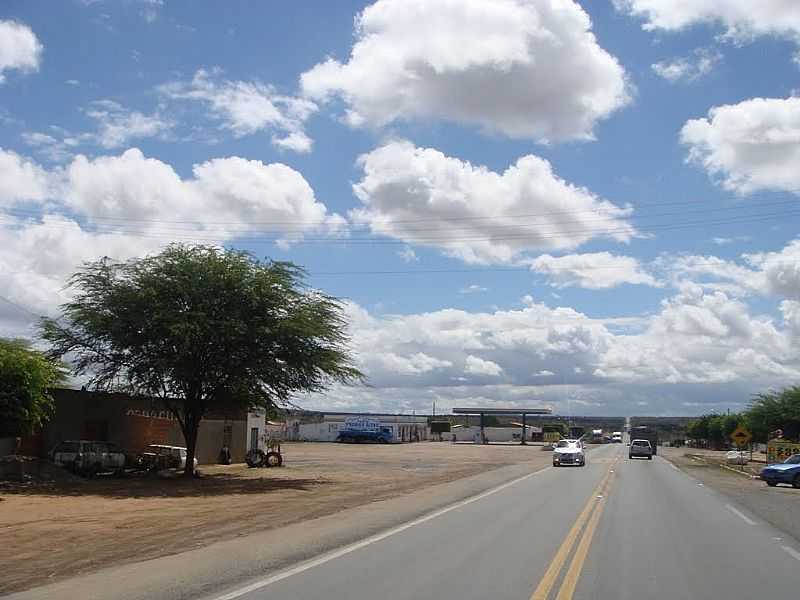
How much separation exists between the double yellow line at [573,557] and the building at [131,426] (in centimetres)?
2398

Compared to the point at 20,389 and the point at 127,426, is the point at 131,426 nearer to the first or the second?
the point at 127,426

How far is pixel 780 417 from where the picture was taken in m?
70.0

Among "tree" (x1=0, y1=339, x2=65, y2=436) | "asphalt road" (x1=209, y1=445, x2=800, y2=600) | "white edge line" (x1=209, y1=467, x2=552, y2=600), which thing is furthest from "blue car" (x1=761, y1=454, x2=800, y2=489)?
"tree" (x1=0, y1=339, x2=65, y2=436)

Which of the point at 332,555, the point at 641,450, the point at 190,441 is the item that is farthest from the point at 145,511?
the point at 641,450

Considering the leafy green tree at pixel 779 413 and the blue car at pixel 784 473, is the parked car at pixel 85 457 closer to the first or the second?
the blue car at pixel 784 473

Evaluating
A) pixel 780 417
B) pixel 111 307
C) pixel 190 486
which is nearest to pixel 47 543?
pixel 190 486

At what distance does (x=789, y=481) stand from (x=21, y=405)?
101 ft

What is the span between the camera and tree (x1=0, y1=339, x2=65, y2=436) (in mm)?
25578

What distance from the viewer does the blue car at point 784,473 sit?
123ft

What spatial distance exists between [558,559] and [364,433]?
3909 inches

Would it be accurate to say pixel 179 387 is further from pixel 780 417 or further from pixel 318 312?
pixel 780 417

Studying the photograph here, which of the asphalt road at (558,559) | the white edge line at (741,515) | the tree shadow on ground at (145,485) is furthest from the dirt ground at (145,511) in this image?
the white edge line at (741,515)

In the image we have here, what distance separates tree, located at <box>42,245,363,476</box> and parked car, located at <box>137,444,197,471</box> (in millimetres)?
2177

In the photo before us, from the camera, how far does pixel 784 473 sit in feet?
124
